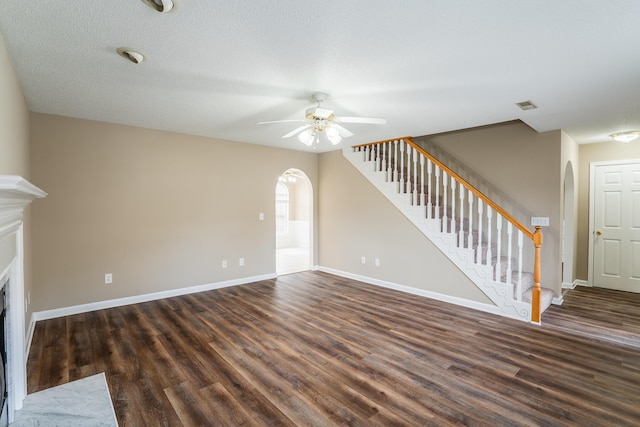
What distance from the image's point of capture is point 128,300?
165 inches

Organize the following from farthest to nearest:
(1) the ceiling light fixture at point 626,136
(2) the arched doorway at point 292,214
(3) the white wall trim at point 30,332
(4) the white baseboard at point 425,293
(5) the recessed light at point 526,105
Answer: (2) the arched doorway at point 292,214 < (1) the ceiling light fixture at point 626,136 < (4) the white baseboard at point 425,293 < (5) the recessed light at point 526,105 < (3) the white wall trim at point 30,332

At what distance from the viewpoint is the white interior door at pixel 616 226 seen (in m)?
4.77

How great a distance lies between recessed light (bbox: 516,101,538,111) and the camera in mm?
3142

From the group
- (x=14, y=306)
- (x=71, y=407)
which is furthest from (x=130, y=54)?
(x=71, y=407)

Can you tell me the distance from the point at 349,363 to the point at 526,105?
10.6ft

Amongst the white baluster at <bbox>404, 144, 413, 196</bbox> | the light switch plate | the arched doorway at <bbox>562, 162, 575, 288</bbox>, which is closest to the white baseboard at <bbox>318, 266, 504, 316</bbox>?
the light switch plate

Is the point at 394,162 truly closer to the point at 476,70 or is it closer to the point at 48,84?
the point at 476,70

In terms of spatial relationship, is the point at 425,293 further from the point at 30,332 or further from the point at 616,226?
the point at 30,332

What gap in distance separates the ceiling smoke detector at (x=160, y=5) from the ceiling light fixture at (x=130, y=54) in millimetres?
647

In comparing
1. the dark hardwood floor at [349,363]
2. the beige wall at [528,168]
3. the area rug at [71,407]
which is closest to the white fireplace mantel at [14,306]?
the area rug at [71,407]

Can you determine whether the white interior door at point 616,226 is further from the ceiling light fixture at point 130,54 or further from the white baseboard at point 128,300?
the ceiling light fixture at point 130,54

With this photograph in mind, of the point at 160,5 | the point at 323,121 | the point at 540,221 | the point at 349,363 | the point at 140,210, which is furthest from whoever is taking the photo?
the point at 140,210

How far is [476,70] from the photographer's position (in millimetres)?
2451

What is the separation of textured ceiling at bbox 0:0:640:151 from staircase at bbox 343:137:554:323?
1228 millimetres
